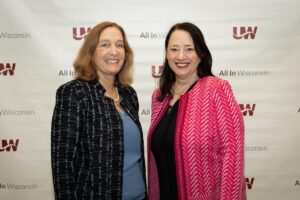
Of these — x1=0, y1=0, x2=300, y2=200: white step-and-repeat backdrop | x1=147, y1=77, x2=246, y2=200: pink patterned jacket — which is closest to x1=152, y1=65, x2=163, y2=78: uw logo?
x1=0, y1=0, x2=300, y2=200: white step-and-repeat backdrop

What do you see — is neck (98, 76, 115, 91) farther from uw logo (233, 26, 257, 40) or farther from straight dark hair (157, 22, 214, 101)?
uw logo (233, 26, 257, 40)

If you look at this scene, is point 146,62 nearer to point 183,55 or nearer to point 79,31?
point 79,31

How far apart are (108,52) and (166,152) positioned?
0.65 meters

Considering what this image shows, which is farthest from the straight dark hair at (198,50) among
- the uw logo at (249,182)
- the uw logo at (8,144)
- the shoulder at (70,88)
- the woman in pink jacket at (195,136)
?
the uw logo at (8,144)

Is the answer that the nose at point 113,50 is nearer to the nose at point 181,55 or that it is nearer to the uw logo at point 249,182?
the nose at point 181,55

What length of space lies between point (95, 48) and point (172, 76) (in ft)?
1.79

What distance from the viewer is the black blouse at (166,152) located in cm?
166

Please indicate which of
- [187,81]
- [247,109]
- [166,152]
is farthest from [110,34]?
[247,109]

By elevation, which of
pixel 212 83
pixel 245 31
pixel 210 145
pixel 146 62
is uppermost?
pixel 245 31

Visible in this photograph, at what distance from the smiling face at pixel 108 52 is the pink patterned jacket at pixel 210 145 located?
0.47m

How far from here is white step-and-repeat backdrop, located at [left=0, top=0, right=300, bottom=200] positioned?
254 cm

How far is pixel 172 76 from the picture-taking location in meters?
1.97

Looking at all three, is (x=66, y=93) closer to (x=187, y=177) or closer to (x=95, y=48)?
(x=95, y=48)

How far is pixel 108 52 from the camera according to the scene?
5.59 ft
